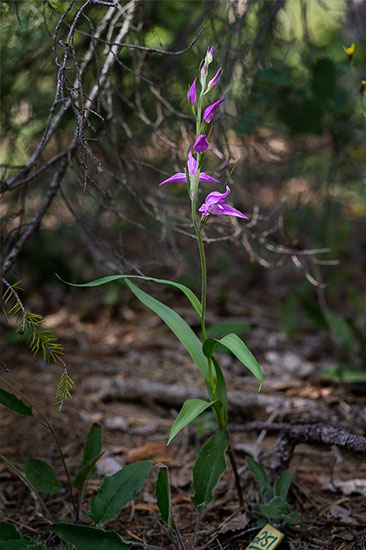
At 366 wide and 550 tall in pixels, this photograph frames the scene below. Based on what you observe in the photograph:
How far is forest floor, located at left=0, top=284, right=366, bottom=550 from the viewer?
1535 mm

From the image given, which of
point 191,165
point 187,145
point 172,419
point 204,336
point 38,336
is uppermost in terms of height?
Result: point 191,165

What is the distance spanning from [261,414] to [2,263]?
4.13ft

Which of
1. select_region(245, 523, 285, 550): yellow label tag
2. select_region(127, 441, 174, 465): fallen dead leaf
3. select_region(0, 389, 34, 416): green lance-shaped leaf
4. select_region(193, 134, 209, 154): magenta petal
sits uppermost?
select_region(193, 134, 209, 154): magenta petal

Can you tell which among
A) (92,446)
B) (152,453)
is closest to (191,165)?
(92,446)

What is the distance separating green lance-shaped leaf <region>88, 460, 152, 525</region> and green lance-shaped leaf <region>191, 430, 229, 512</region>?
0.16 m

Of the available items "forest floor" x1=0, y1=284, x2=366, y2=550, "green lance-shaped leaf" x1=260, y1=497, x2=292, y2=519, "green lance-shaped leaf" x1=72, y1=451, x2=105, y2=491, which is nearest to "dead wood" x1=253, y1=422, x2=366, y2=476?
"forest floor" x1=0, y1=284, x2=366, y2=550

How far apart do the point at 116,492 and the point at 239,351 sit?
0.59 m

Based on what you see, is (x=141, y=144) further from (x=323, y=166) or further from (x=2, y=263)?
(x=323, y=166)

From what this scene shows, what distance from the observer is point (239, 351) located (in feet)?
3.92

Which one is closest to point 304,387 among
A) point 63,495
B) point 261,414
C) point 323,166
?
point 261,414

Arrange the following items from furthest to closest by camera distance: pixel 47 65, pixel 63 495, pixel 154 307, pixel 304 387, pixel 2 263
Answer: pixel 47 65 → pixel 304 387 → pixel 63 495 → pixel 2 263 → pixel 154 307

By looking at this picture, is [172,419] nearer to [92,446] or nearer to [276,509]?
[92,446]

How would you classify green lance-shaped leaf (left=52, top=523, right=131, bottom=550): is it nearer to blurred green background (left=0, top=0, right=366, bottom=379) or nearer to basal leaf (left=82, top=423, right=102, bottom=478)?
basal leaf (left=82, top=423, right=102, bottom=478)

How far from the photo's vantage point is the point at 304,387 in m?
2.35
